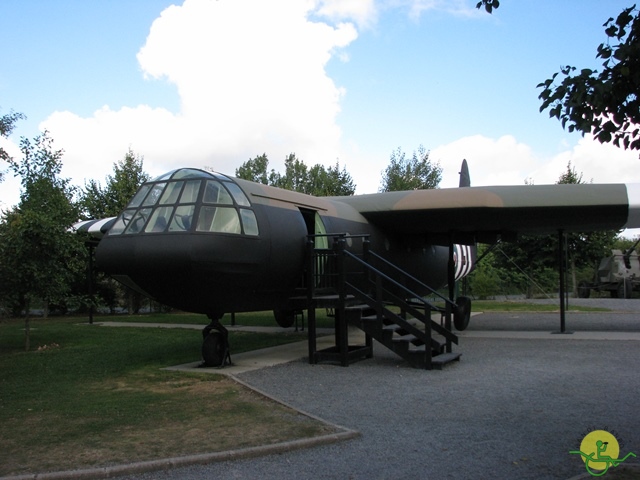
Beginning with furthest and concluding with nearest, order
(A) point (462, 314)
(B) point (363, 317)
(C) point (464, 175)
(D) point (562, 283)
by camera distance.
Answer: (C) point (464, 175) < (A) point (462, 314) < (D) point (562, 283) < (B) point (363, 317)

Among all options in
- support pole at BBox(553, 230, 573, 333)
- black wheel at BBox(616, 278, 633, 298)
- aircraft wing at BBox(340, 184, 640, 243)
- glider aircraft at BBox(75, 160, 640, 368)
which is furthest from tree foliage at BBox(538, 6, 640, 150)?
black wheel at BBox(616, 278, 633, 298)

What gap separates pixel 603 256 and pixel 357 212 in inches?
1078

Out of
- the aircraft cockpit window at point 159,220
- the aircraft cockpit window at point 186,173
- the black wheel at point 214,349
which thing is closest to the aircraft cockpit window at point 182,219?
the aircraft cockpit window at point 159,220

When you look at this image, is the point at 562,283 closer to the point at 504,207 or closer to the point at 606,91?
the point at 504,207

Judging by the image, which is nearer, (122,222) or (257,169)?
(122,222)

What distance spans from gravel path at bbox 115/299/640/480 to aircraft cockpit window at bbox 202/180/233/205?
9.65 ft

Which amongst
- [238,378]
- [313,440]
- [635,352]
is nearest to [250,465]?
[313,440]

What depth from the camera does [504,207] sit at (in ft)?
46.1

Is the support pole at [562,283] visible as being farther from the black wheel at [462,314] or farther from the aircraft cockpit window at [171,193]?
the aircraft cockpit window at [171,193]

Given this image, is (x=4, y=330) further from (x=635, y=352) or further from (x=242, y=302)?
(x=635, y=352)

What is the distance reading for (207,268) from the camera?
9.46 meters

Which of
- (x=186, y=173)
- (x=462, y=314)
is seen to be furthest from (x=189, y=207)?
(x=462, y=314)

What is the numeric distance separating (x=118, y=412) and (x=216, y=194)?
4.07 metres

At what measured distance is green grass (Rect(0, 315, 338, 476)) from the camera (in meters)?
5.78
